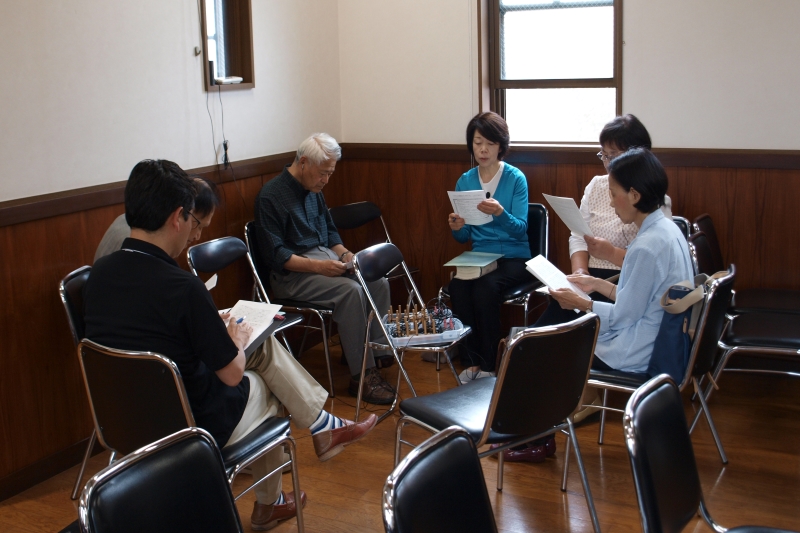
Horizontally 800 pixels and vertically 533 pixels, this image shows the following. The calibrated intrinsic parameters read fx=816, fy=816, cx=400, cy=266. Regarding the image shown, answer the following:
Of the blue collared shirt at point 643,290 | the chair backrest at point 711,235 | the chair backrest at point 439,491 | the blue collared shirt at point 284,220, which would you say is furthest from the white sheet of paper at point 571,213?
the chair backrest at point 439,491

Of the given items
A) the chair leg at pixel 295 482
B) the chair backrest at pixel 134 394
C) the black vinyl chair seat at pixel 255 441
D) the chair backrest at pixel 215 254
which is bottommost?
the chair leg at pixel 295 482

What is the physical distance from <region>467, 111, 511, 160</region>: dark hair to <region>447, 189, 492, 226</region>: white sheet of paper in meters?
0.37

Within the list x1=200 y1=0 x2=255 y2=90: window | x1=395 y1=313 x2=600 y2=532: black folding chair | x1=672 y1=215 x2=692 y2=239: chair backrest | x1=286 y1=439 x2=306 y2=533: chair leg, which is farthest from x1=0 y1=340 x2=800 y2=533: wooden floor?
x1=200 y1=0 x2=255 y2=90: window

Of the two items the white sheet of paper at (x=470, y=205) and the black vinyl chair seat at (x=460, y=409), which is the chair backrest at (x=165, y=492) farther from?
the white sheet of paper at (x=470, y=205)

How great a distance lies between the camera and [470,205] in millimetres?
4504

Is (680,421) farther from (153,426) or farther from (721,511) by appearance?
(153,426)

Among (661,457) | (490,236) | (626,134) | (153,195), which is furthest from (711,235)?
(153,195)

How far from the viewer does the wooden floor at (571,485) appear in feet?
10.1

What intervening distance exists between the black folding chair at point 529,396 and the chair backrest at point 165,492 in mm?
997

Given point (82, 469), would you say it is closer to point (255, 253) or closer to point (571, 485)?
point (255, 253)

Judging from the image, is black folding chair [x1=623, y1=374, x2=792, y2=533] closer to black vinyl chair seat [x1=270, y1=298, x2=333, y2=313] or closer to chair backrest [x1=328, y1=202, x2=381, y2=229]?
black vinyl chair seat [x1=270, y1=298, x2=333, y2=313]

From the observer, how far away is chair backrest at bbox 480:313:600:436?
2.51m

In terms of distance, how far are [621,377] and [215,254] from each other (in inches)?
83.1

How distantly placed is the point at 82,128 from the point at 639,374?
101 inches
